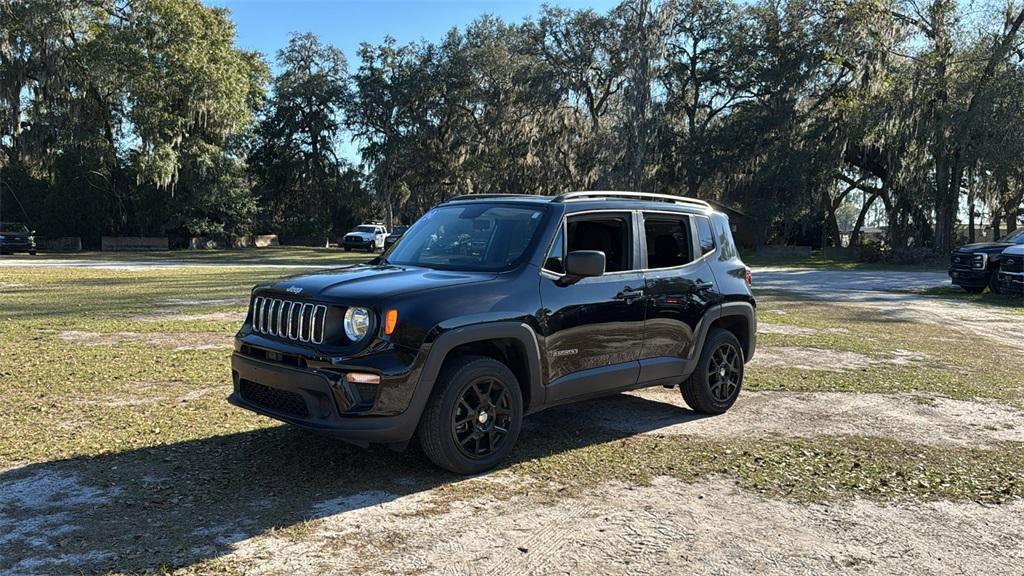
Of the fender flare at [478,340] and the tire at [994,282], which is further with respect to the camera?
the tire at [994,282]

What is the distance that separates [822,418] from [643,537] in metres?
3.27

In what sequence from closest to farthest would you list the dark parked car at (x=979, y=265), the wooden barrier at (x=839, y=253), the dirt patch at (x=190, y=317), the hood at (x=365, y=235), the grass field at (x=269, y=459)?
the grass field at (x=269, y=459), the dirt patch at (x=190, y=317), the dark parked car at (x=979, y=265), the wooden barrier at (x=839, y=253), the hood at (x=365, y=235)

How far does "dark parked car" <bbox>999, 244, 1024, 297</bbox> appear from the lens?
18.3m

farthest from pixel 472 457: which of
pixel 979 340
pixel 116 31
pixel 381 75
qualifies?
pixel 381 75

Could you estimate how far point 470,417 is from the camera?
4809mm

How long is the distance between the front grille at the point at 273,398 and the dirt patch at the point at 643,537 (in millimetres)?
617

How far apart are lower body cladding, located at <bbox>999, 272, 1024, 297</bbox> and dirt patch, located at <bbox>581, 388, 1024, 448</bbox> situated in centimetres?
1336

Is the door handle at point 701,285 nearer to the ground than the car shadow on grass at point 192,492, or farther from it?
farther from it

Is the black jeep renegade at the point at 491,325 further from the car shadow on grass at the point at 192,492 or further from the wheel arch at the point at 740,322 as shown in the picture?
the car shadow on grass at the point at 192,492

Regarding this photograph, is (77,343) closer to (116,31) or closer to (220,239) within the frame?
(116,31)

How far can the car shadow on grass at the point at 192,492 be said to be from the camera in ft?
12.1

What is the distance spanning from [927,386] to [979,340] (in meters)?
4.78

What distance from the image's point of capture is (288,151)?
54.1 m

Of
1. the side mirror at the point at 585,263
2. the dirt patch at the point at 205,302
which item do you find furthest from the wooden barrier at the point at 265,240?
the side mirror at the point at 585,263
